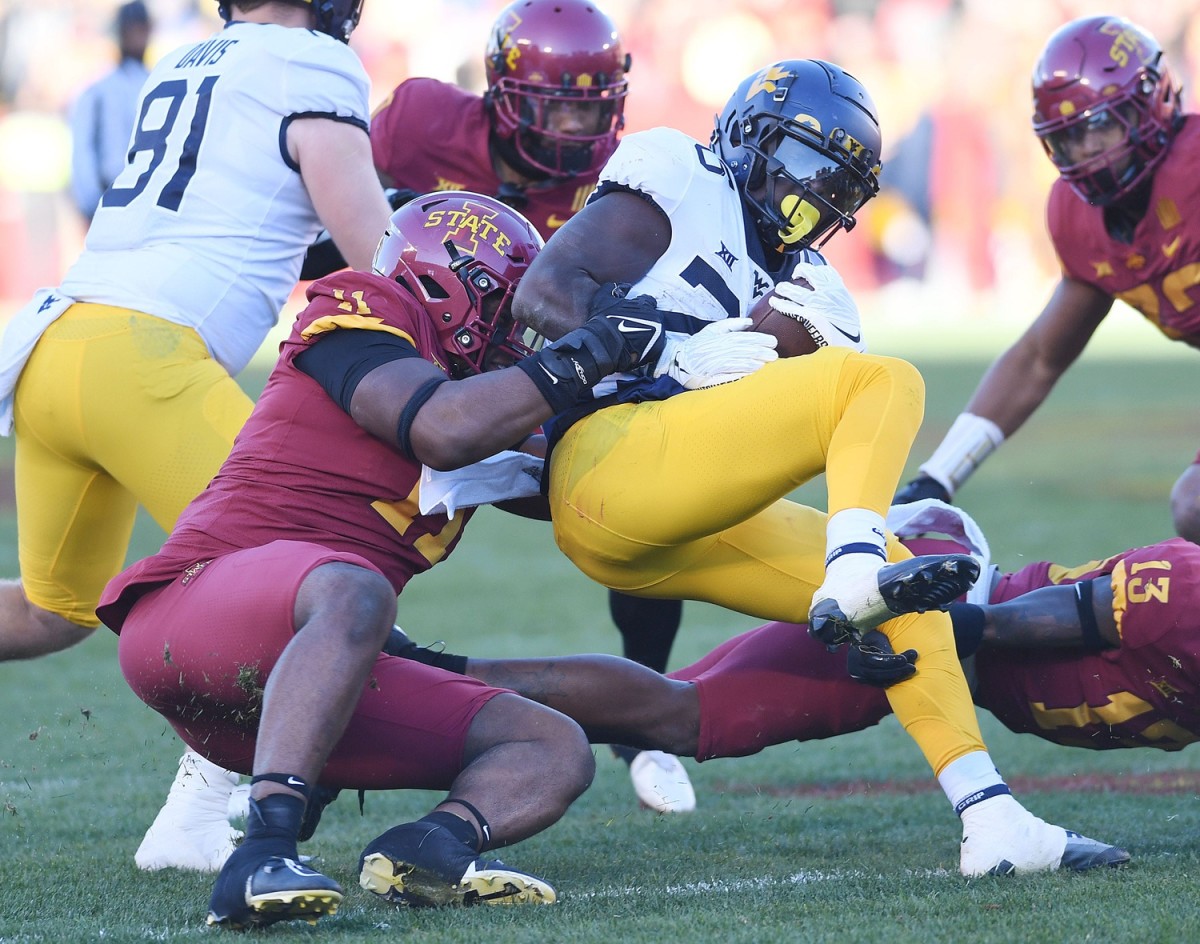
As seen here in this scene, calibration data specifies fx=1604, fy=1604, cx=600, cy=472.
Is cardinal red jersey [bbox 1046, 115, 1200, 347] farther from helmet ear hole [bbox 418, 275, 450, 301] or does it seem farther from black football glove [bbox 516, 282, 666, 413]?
helmet ear hole [bbox 418, 275, 450, 301]

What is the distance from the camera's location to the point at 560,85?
4.75 m

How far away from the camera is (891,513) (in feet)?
12.5

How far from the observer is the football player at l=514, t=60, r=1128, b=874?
3053 millimetres

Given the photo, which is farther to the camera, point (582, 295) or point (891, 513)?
point (891, 513)

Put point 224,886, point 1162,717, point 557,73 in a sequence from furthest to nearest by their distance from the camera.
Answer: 1. point 557,73
2. point 1162,717
3. point 224,886

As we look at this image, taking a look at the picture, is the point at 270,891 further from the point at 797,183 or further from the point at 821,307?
the point at 797,183

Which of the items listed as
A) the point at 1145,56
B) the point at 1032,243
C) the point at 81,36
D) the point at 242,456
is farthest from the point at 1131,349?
the point at 242,456

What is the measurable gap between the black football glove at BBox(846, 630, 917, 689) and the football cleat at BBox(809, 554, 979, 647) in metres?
0.19

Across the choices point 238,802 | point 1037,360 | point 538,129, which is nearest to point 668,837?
point 238,802

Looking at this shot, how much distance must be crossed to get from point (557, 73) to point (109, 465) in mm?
1886

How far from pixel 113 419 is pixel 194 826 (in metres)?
0.94

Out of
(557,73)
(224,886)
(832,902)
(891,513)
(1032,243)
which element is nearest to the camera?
(224,886)

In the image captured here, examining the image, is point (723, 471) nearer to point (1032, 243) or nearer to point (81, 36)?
point (81, 36)

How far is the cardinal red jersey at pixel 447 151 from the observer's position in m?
5.04
